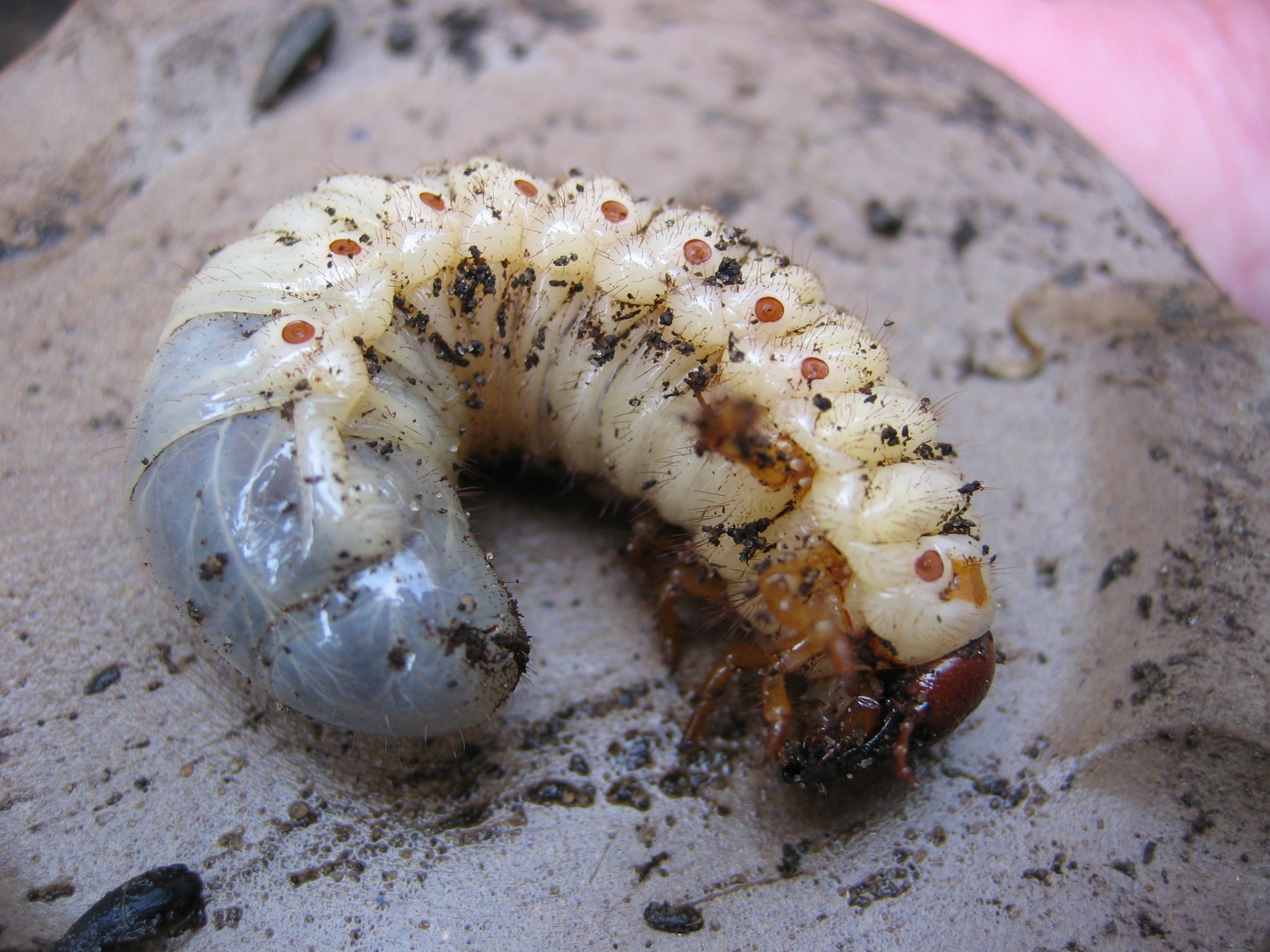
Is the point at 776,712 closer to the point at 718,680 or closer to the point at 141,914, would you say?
the point at 718,680

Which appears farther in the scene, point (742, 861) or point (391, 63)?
point (391, 63)

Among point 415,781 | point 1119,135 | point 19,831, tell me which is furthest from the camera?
point 1119,135

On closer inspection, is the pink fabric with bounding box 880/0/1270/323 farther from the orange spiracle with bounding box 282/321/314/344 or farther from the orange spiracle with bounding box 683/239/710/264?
the orange spiracle with bounding box 282/321/314/344

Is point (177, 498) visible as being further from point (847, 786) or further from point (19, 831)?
point (847, 786)

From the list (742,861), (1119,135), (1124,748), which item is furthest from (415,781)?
(1119,135)

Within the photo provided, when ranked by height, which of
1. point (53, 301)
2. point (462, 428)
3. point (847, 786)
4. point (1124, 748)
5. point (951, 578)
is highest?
point (951, 578)

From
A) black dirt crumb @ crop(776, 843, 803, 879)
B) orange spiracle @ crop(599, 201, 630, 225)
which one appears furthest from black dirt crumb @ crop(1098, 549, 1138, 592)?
orange spiracle @ crop(599, 201, 630, 225)

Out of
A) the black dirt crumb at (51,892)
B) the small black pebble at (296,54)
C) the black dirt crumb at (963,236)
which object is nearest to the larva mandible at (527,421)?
the black dirt crumb at (51,892)

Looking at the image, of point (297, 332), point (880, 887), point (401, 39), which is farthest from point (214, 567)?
point (401, 39)

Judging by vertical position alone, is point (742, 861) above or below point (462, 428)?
below
